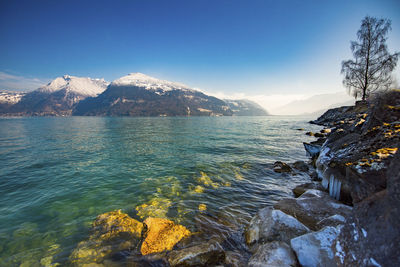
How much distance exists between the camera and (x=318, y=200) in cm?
707

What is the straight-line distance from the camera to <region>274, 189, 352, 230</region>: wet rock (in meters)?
6.00

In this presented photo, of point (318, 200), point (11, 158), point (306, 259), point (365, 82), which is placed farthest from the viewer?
point (365, 82)

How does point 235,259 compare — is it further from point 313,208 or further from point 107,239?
point 107,239

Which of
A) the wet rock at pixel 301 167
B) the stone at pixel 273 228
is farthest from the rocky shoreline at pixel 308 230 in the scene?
the wet rock at pixel 301 167

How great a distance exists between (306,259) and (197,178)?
8.56m

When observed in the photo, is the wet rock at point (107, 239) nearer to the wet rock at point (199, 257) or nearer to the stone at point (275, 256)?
the wet rock at point (199, 257)

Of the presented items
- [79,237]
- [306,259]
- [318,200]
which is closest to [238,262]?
[306,259]

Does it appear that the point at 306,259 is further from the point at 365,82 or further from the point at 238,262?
the point at 365,82

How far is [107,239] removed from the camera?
602cm

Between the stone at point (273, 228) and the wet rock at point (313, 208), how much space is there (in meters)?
1.00

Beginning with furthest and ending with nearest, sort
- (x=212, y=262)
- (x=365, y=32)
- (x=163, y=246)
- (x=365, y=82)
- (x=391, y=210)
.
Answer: (x=365, y=82), (x=365, y=32), (x=163, y=246), (x=212, y=262), (x=391, y=210)

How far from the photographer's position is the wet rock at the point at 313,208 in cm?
600

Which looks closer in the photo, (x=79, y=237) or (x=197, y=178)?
(x=79, y=237)

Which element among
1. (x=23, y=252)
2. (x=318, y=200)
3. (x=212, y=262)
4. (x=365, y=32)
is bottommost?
(x=23, y=252)
